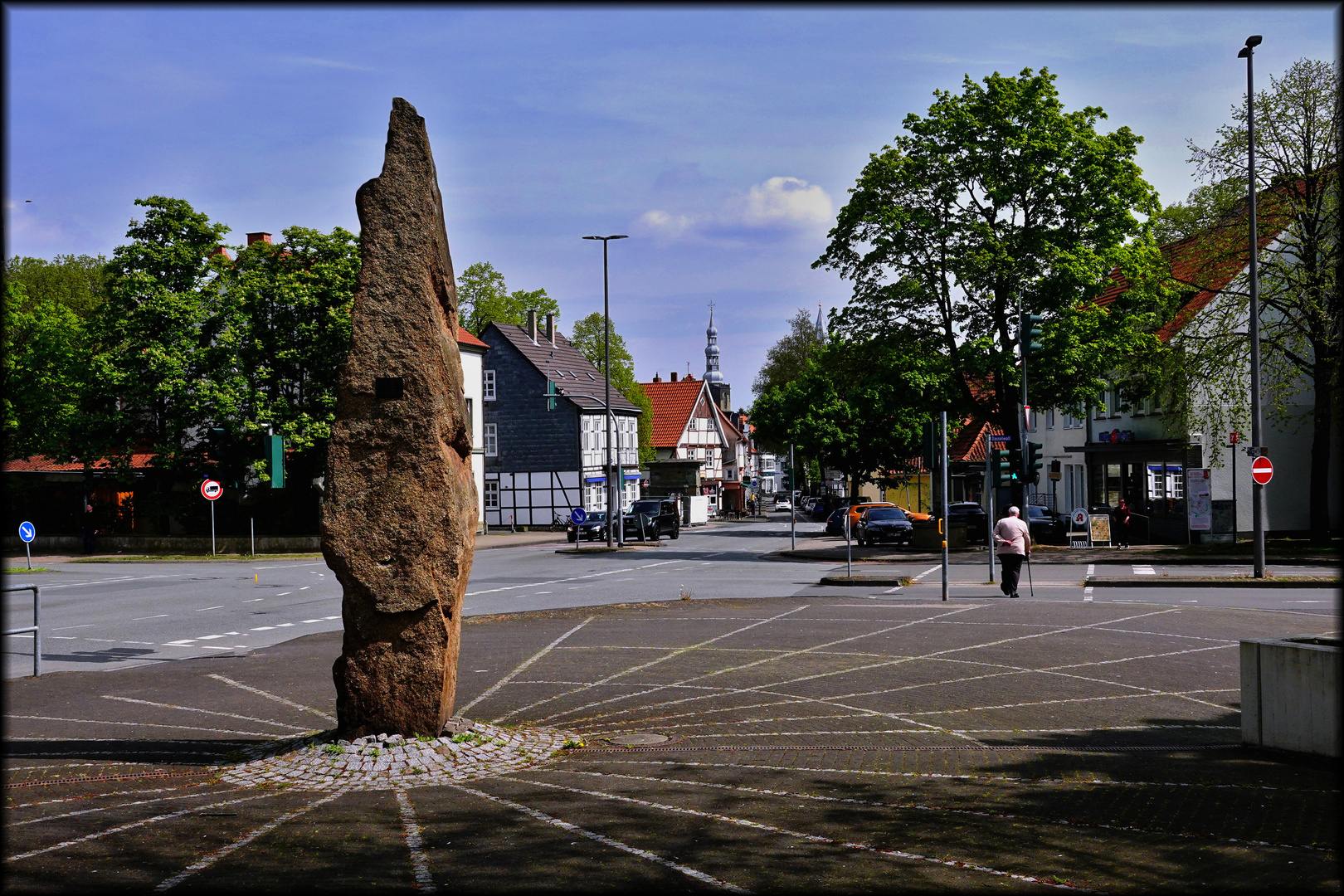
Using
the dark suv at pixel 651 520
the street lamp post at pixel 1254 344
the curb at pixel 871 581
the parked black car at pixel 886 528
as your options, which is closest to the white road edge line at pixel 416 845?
the curb at pixel 871 581

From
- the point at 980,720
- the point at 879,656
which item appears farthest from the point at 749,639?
the point at 980,720

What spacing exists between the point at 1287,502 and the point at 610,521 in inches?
944

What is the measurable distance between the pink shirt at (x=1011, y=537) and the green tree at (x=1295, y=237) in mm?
12919

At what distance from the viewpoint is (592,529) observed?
50188 millimetres

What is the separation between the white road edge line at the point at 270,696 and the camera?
36.3ft

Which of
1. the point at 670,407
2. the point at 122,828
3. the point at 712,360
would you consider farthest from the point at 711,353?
the point at 122,828

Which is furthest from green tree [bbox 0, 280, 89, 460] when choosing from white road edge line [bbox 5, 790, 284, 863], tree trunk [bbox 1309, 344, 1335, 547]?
tree trunk [bbox 1309, 344, 1335, 547]

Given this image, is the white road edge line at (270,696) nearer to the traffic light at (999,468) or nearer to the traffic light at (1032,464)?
the traffic light at (999,468)

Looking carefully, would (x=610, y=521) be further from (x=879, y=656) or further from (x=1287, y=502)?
(x=879, y=656)

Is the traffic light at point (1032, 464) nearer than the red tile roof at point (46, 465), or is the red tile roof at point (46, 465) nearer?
the traffic light at point (1032, 464)

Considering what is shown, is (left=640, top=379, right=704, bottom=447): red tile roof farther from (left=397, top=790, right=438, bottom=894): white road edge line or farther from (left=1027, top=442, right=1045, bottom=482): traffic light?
(left=397, top=790, right=438, bottom=894): white road edge line

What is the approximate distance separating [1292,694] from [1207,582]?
681 inches

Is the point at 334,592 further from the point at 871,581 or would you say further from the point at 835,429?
the point at 835,429

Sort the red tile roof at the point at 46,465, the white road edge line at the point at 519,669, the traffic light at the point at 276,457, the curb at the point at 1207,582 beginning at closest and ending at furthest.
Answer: the white road edge line at the point at 519,669 → the curb at the point at 1207,582 → the traffic light at the point at 276,457 → the red tile roof at the point at 46,465
